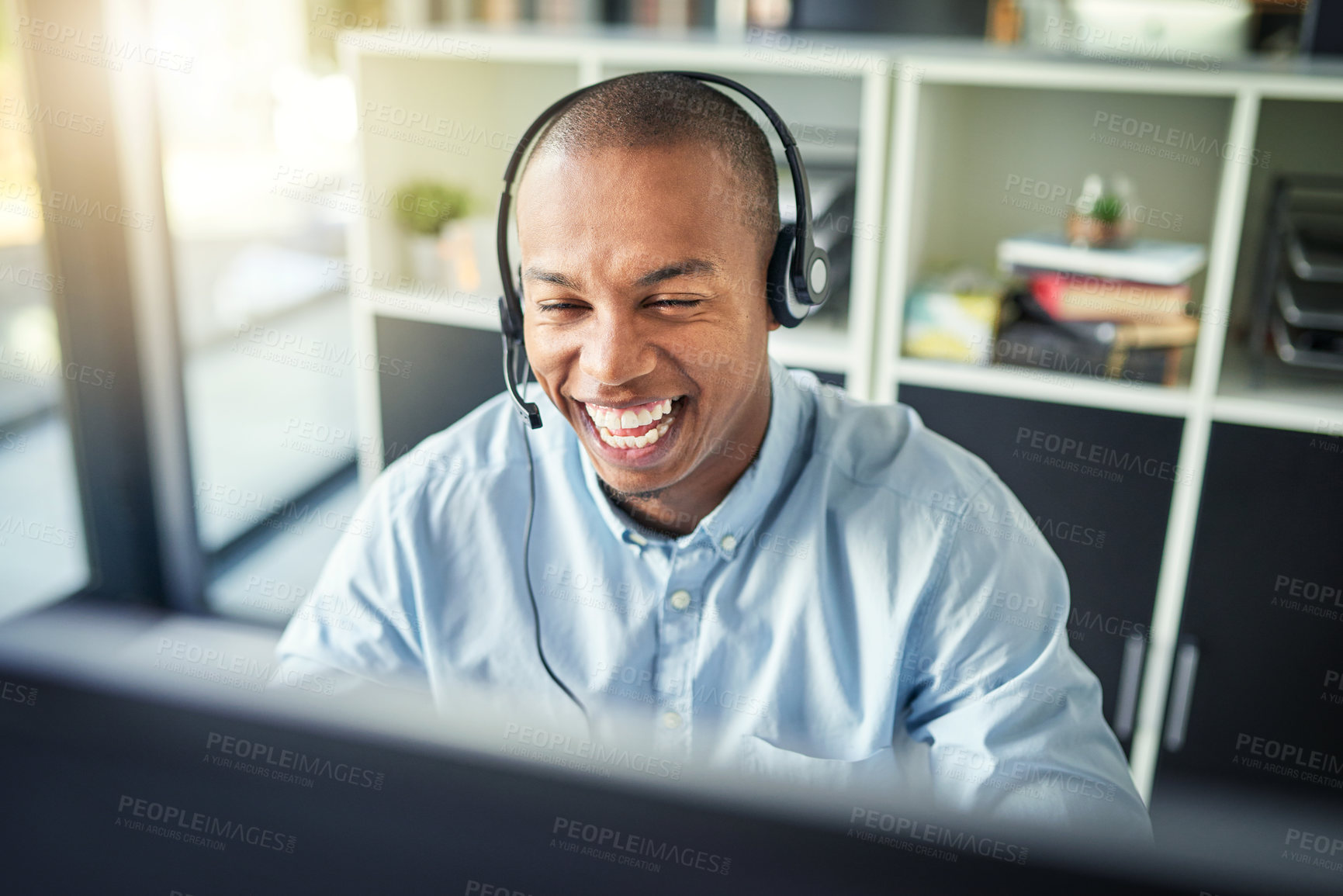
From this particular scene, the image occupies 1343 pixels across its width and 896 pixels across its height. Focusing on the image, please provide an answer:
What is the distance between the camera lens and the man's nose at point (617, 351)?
0.94 m

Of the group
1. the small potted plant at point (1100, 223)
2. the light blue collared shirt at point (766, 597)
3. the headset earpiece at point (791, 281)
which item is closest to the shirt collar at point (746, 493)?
the light blue collared shirt at point (766, 597)

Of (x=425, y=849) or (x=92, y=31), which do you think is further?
(x=92, y=31)

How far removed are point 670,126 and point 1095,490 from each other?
1.17 meters

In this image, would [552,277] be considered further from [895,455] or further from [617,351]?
[895,455]

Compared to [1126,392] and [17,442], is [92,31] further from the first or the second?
[1126,392]

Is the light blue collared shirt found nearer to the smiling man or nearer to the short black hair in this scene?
the smiling man

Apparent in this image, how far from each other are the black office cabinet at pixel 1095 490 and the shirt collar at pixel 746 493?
801 mm

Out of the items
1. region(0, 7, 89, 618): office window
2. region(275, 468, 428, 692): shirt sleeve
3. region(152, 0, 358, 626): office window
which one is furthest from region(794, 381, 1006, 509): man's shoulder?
region(0, 7, 89, 618): office window

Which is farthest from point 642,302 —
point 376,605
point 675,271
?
point 376,605

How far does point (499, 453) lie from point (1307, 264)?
1266 mm

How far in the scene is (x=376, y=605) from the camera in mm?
1127

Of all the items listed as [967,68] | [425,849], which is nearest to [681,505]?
[425,849]

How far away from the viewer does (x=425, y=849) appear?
307mm

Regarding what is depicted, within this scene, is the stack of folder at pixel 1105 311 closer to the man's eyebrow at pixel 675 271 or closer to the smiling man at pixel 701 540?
the smiling man at pixel 701 540
